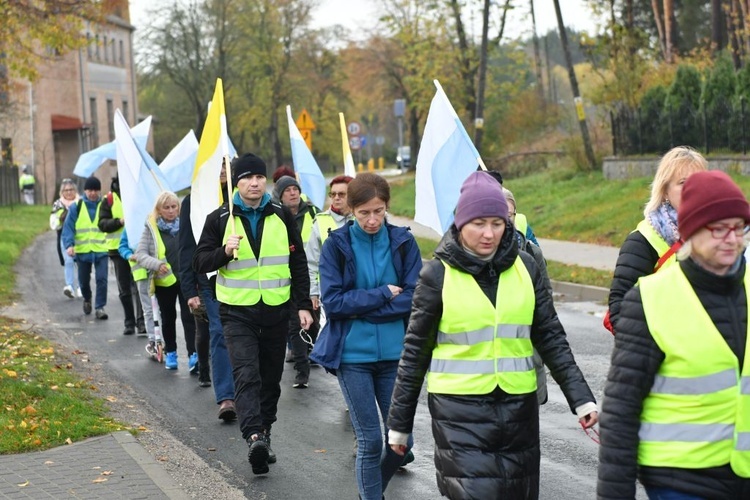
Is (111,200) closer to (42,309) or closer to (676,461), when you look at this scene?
(42,309)

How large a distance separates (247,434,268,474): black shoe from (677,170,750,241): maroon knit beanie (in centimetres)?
448

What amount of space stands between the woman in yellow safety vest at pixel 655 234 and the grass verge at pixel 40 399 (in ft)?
14.3

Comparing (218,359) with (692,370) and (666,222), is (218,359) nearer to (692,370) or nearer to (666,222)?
(666,222)

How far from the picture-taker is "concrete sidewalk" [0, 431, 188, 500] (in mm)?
7125

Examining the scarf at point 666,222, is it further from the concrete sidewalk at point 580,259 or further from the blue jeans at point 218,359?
the concrete sidewalk at point 580,259

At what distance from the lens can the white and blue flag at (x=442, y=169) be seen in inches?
316

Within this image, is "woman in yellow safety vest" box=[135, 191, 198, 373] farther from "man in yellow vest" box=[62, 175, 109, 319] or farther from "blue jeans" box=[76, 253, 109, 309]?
"man in yellow vest" box=[62, 175, 109, 319]

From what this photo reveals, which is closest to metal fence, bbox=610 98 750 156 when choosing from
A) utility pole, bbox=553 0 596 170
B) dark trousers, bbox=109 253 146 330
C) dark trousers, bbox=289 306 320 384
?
utility pole, bbox=553 0 596 170

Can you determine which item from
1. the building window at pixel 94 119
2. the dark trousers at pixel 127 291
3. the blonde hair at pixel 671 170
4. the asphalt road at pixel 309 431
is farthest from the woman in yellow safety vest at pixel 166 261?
the building window at pixel 94 119

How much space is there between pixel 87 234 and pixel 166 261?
529 centimetres

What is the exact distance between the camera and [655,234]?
219 inches

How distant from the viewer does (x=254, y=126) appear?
79.8 m

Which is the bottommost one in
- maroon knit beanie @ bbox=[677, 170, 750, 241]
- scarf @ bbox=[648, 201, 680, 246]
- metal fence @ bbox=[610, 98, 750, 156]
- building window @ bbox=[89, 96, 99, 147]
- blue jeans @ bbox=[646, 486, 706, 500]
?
blue jeans @ bbox=[646, 486, 706, 500]

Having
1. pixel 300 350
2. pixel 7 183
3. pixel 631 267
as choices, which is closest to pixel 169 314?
pixel 300 350
